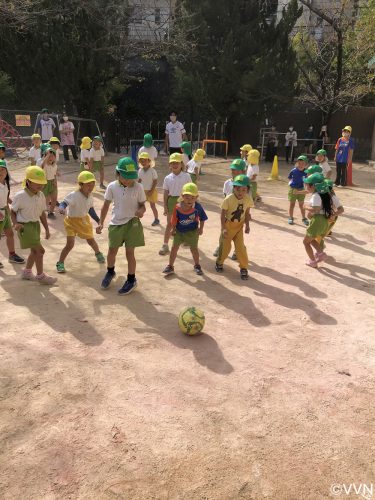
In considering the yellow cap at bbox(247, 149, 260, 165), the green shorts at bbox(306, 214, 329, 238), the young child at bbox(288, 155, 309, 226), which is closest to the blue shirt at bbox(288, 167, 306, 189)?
the young child at bbox(288, 155, 309, 226)

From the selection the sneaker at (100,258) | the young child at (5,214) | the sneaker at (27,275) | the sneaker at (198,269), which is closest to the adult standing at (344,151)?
the sneaker at (198,269)

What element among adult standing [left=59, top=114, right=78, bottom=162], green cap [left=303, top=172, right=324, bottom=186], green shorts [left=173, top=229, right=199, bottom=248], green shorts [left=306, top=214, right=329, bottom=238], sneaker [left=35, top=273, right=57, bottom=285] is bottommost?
sneaker [left=35, top=273, right=57, bottom=285]

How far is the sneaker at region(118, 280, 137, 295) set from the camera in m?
5.88

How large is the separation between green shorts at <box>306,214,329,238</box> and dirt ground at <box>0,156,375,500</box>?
62cm

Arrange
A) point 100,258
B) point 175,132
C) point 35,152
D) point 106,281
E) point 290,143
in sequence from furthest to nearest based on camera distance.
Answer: point 290,143 < point 175,132 < point 35,152 < point 100,258 < point 106,281

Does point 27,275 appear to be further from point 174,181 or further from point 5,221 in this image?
point 174,181

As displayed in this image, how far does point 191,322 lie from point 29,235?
260 centimetres

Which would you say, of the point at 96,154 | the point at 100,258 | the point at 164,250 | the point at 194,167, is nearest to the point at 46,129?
the point at 96,154

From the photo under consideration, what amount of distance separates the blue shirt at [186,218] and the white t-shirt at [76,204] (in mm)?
1284

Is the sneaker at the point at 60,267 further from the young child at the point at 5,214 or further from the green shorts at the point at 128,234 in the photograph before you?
the green shorts at the point at 128,234

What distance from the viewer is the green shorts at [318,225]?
7.00m

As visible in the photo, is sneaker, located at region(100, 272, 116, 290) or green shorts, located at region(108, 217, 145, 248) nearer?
green shorts, located at region(108, 217, 145, 248)

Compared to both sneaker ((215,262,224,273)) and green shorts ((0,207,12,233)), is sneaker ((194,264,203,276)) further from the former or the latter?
green shorts ((0,207,12,233))

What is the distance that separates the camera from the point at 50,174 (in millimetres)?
9016
